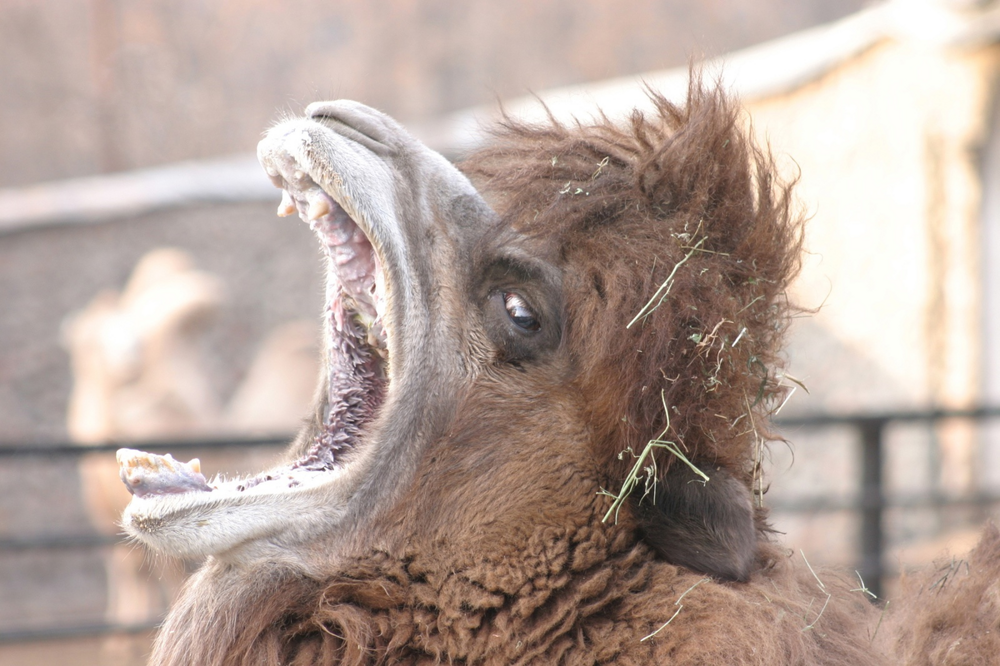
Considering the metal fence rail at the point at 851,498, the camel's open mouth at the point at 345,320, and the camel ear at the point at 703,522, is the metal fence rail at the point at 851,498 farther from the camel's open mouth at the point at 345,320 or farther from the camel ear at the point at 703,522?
the camel ear at the point at 703,522

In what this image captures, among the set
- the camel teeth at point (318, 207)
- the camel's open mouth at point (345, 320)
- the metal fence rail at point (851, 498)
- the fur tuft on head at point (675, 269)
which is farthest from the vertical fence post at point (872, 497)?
the camel teeth at point (318, 207)

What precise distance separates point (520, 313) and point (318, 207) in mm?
572

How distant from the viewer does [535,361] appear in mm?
2420

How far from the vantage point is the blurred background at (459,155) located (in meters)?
7.34

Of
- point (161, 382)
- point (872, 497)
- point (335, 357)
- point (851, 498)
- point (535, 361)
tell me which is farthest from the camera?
point (161, 382)

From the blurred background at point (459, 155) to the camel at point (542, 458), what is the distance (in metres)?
0.57

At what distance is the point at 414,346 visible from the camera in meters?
2.38

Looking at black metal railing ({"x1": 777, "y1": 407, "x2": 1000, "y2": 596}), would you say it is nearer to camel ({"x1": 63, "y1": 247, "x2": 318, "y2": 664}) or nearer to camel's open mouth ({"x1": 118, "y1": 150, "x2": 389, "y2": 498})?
camel's open mouth ({"x1": 118, "y1": 150, "x2": 389, "y2": 498})

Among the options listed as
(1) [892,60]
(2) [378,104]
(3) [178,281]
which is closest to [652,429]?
(1) [892,60]

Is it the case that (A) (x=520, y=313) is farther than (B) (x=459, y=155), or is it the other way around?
(B) (x=459, y=155)

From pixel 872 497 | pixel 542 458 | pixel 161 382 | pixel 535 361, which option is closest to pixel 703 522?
pixel 542 458

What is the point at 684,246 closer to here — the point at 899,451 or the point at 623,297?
the point at 623,297

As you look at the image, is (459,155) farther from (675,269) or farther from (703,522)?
(703,522)

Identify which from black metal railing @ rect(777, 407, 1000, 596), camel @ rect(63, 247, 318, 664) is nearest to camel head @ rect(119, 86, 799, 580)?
black metal railing @ rect(777, 407, 1000, 596)
